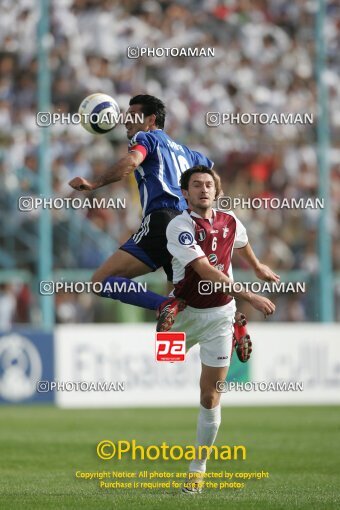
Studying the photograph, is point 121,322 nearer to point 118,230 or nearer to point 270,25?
point 118,230

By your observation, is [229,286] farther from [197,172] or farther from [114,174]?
[114,174]

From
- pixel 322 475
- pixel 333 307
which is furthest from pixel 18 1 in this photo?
pixel 322 475

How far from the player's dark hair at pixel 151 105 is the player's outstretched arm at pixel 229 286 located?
5.58 feet

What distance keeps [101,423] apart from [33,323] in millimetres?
3121

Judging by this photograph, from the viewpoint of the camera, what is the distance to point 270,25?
20.9 metres

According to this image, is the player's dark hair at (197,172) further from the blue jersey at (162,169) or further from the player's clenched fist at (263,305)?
the player's clenched fist at (263,305)

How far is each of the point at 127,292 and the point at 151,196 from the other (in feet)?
2.74

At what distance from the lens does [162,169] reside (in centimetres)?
893

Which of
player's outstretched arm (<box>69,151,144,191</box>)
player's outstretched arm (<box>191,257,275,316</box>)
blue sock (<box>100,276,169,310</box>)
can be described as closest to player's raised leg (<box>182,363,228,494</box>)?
player's outstretched arm (<box>191,257,275,316</box>)

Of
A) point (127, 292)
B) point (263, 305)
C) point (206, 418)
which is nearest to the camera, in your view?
point (263, 305)

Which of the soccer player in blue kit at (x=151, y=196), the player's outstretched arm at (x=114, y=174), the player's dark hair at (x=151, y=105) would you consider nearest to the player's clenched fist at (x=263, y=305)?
the player's outstretched arm at (x=114, y=174)

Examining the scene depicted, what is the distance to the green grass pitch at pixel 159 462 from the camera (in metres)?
A: 7.54

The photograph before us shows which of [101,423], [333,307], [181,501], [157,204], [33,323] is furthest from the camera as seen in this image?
[333,307]

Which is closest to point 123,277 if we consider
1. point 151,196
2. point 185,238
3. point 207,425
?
point 151,196
